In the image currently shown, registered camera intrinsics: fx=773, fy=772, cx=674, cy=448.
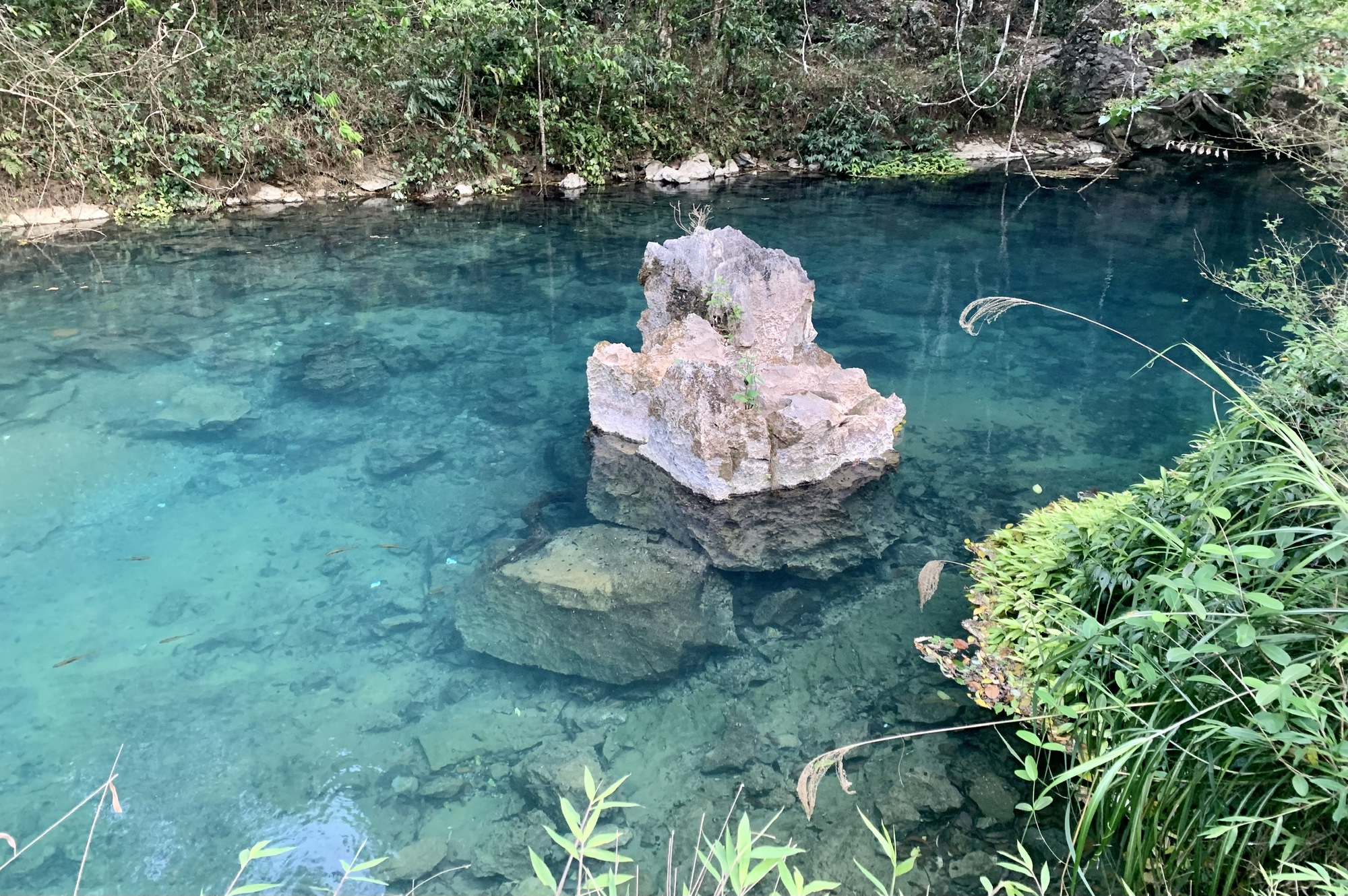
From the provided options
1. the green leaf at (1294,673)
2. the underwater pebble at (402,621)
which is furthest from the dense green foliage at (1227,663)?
the underwater pebble at (402,621)

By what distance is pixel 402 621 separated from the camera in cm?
452

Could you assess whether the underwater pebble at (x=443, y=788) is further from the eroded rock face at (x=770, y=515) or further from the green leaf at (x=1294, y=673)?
the green leaf at (x=1294, y=673)

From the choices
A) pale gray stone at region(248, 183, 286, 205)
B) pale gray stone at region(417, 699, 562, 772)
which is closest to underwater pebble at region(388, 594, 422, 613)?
pale gray stone at region(417, 699, 562, 772)

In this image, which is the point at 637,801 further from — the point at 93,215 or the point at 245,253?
the point at 93,215

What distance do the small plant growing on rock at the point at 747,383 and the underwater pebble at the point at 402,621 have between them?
2.54 meters

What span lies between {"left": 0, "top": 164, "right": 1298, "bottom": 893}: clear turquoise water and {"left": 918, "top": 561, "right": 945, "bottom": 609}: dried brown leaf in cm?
16

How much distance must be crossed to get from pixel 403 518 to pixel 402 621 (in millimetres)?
1149

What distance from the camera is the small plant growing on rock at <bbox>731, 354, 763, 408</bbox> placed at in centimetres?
544

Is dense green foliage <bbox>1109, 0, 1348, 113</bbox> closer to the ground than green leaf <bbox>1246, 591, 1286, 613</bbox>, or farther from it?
farther from it

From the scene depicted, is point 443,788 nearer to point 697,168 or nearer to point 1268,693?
point 1268,693

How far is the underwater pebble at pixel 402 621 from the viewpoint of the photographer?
14.7 ft

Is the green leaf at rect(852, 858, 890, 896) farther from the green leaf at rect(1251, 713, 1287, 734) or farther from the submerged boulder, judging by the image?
the submerged boulder

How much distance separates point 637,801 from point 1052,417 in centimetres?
528

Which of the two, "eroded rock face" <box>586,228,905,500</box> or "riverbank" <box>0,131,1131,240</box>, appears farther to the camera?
"riverbank" <box>0,131,1131,240</box>
